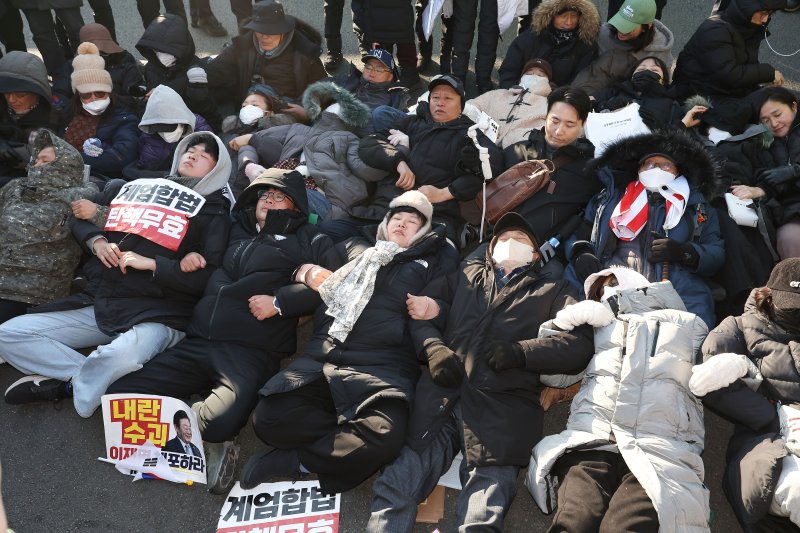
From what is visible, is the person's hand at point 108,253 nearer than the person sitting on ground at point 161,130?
Yes

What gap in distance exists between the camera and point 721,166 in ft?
15.9

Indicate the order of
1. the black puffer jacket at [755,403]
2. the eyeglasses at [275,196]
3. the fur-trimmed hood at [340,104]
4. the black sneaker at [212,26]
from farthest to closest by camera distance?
the black sneaker at [212,26] → the fur-trimmed hood at [340,104] → the eyeglasses at [275,196] → the black puffer jacket at [755,403]

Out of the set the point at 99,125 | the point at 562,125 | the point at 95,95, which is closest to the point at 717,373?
the point at 562,125

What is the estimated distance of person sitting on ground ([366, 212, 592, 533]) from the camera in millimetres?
3635

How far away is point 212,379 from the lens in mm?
4449

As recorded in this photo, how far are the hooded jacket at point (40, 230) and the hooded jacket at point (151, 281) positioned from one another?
0.20 metres

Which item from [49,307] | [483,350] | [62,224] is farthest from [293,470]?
[62,224]

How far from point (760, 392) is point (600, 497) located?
1.08 meters

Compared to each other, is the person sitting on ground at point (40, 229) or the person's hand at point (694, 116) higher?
the person's hand at point (694, 116)

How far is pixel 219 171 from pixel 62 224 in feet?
4.01

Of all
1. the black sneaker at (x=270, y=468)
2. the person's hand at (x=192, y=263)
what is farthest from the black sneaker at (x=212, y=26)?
the black sneaker at (x=270, y=468)

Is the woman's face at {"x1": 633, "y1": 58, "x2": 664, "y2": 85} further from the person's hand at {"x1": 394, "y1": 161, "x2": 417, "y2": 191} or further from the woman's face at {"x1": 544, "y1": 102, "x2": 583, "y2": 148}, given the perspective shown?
the person's hand at {"x1": 394, "y1": 161, "x2": 417, "y2": 191}

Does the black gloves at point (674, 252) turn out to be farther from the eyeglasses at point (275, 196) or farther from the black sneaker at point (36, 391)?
the black sneaker at point (36, 391)

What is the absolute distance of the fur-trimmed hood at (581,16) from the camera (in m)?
6.32
